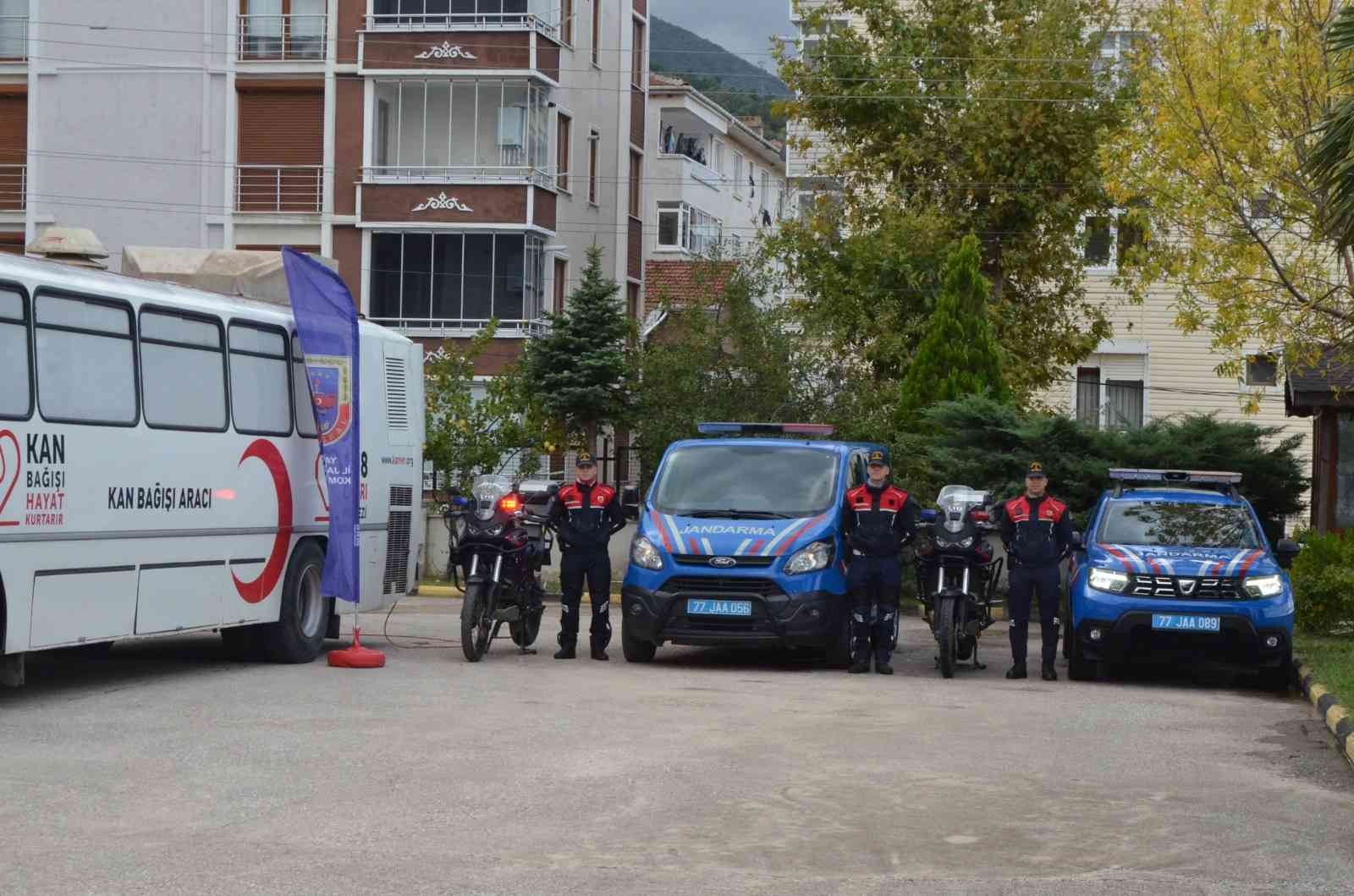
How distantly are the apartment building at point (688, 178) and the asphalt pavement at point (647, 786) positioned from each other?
116 ft

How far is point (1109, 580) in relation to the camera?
55.6 ft

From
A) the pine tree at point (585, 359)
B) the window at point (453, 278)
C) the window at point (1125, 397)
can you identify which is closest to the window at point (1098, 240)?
the window at point (1125, 397)

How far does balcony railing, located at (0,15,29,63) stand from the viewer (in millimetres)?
45281

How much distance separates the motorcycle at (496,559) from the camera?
17.5 metres

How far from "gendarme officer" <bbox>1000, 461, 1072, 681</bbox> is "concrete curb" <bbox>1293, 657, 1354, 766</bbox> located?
6.96 ft

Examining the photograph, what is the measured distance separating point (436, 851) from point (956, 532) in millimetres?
9787

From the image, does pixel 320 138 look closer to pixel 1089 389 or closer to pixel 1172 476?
pixel 1089 389

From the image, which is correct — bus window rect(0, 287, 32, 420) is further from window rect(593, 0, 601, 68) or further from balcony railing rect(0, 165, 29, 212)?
window rect(593, 0, 601, 68)

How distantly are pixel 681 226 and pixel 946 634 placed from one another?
4347cm

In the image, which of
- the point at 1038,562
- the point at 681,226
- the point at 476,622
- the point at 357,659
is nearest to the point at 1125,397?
the point at 681,226

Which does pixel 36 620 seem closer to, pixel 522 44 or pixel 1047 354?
pixel 1047 354

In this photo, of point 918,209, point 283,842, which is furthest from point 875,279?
point 283,842

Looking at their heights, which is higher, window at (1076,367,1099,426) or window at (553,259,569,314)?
window at (553,259,569,314)

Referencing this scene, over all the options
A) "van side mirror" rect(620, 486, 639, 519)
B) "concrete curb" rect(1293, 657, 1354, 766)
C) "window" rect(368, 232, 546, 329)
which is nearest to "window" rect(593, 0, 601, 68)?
"window" rect(368, 232, 546, 329)
